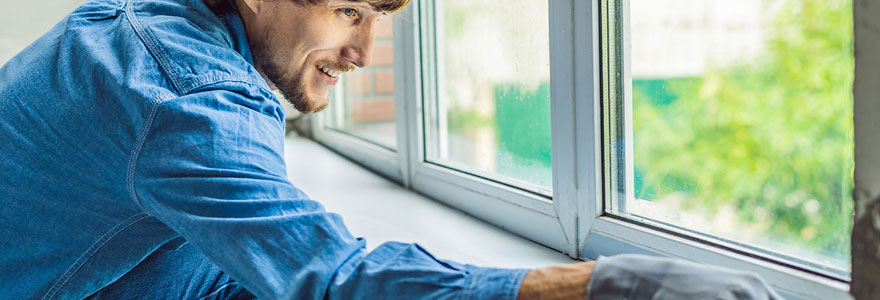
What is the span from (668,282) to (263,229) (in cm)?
30

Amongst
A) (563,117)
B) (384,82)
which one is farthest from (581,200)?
(384,82)

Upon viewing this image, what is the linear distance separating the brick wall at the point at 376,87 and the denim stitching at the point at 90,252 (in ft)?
4.24

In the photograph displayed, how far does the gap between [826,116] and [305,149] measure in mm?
1900

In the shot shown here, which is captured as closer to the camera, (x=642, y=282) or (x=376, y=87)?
(x=642, y=282)

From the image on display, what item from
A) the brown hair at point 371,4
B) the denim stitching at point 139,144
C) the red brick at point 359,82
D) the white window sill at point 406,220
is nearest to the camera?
the denim stitching at point 139,144

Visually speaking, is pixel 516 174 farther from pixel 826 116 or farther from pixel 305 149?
pixel 305 149

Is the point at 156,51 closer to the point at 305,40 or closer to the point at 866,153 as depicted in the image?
the point at 305,40

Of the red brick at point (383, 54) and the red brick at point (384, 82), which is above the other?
the red brick at point (383, 54)

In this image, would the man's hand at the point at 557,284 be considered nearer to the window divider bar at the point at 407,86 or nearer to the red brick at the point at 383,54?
the window divider bar at the point at 407,86

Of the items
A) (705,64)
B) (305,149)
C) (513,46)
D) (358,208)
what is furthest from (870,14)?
(305,149)

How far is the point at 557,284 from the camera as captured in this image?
0.52m

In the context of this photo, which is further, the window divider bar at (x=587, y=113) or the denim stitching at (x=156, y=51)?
the window divider bar at (x=587, y=113)

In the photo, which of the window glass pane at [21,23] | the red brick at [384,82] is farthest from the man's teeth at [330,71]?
the window glass pane at [21,23]

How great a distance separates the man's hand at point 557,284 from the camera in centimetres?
52
